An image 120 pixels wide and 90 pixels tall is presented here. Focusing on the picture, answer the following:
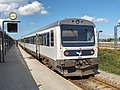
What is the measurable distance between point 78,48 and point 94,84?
2.31m

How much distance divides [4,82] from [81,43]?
453 cm

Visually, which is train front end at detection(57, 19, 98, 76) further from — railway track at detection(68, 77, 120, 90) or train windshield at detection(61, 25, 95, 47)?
railway track at detection(68, 77, 120, 90)

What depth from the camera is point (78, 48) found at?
14102 millimetres

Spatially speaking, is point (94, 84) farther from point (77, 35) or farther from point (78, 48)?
point (77, 35)

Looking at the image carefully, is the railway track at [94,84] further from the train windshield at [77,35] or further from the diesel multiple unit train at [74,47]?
the train windshield at [77,35]

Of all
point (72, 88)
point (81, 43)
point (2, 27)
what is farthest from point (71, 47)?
point (2, 27)

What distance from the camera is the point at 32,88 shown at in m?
10.6

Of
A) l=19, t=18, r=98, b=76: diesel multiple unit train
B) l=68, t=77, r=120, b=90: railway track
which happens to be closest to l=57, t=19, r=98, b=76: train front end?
l=19, t=18, r=98, b=76: diesel multiple unit train

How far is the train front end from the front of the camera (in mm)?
13852

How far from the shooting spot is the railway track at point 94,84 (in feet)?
38.0

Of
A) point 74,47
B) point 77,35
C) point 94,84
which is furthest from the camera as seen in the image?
point 77,35

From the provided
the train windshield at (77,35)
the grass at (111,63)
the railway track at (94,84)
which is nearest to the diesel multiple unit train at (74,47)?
the train windshield at (77,35)

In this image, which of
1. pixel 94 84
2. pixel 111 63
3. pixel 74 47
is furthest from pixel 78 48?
pixel 111 63

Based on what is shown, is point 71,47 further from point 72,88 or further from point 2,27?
point 2,27
